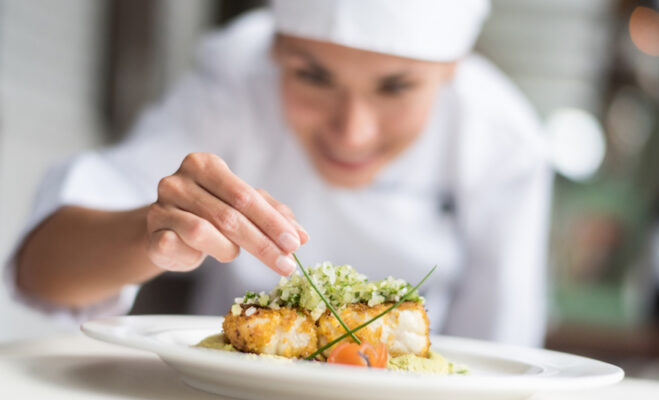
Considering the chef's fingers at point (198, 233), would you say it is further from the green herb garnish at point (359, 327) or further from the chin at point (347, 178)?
the chin at point (347, 178)

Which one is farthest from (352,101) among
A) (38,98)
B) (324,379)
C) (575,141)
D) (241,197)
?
(575,141)

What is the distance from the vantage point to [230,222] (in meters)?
0.83

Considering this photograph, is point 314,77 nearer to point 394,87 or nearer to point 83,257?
point 394,87

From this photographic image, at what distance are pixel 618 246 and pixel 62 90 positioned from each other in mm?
3290

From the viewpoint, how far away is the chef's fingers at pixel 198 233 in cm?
83

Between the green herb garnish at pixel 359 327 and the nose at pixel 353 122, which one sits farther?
the nose at pixel 353 122

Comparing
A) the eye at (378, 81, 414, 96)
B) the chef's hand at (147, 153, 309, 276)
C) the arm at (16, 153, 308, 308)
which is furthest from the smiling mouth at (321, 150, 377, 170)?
the chef's hand at (147, 153, 309, 276)

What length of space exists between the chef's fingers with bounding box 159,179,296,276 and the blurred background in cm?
146

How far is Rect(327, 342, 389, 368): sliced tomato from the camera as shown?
2.39 feet

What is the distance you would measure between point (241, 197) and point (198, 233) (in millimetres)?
63

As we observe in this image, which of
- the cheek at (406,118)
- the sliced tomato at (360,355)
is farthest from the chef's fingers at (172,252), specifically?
the cheek at (406,118)

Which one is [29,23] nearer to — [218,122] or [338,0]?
[218,122]

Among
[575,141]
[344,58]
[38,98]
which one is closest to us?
[344,58]

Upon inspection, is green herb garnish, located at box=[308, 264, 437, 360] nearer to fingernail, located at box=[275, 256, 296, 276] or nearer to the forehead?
fingernail, located at box=[275, 256, 296, 276]
